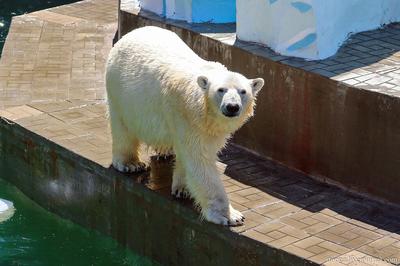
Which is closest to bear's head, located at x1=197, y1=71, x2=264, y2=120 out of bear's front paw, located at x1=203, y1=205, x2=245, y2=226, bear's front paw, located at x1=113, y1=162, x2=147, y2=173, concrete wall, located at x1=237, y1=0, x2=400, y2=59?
bear's front paw, located at x1=203, y1=205, x2=245, y2=226

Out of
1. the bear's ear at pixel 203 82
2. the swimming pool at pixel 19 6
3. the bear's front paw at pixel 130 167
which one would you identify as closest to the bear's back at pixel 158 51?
the bear's ear at pixel 203 82

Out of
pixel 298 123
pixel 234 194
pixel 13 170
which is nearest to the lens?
pixel 234 194

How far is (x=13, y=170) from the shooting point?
829cm

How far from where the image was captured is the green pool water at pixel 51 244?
23.4 feet

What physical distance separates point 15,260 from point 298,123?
101 inches

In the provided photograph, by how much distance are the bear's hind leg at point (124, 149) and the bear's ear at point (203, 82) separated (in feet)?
3.90

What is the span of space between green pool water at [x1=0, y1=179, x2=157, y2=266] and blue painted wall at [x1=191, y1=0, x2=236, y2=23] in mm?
2327

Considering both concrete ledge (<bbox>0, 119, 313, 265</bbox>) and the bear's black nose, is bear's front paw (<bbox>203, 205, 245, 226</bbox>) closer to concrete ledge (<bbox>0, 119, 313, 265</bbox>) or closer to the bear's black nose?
concrete ledge (<bbox>0, 119, 313, 265</bbox>)

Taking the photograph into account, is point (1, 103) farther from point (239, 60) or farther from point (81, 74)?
point (239, 60)

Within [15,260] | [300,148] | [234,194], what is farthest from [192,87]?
[15,260]

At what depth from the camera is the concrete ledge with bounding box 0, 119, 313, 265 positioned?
20.0ft

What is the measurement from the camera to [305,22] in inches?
281

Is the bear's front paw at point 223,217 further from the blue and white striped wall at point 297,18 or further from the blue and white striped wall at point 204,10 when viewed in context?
the blue and white striped wall at point 204,10

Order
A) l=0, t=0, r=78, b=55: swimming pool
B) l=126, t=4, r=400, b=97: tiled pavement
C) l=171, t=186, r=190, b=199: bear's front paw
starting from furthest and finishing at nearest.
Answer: l=0, t=0, r=78, b=55: swimming pool
l=126, t=4, r=400, b=97: tiled pavement
l=171, t=186, r=190, b=199: bear's front paw
